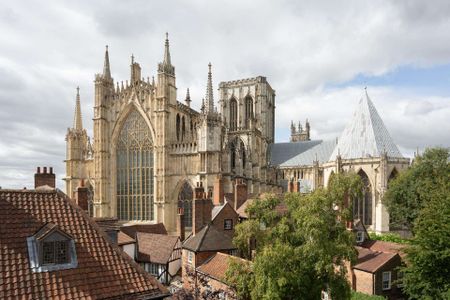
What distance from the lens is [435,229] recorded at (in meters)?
20.5

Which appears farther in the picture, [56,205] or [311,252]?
[311,252]

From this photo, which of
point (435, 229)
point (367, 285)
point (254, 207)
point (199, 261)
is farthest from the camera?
point (367, 285)

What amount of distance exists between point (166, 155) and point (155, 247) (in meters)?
14.6

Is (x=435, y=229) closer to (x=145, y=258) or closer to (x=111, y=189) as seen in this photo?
(x=145, y=258)

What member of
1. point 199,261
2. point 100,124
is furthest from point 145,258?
point 100,124

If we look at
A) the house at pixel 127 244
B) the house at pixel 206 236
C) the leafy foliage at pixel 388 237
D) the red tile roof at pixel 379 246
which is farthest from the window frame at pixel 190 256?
the leafy foliage at pixel 388 237

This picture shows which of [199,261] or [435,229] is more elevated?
[435,229]

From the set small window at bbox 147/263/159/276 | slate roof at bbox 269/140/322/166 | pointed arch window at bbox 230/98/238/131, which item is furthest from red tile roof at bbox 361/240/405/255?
pointed arch window at bbox 230/98/238/131

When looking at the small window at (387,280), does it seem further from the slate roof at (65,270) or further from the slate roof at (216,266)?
the slate roof at (65,270)

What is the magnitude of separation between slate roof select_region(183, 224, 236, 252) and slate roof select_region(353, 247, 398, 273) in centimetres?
948

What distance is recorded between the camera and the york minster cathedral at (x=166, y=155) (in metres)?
38.4

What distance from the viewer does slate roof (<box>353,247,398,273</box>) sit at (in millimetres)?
24250

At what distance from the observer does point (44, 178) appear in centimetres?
1712

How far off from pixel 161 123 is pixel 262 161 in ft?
70.0
